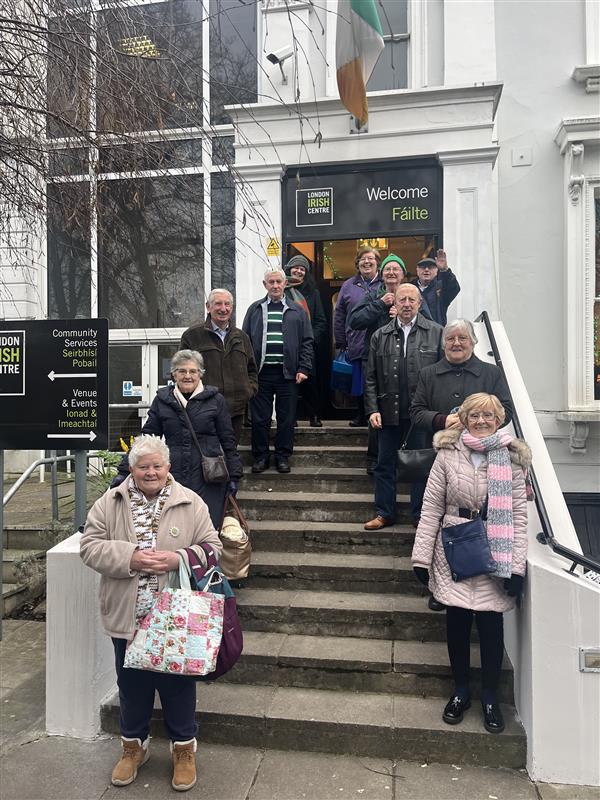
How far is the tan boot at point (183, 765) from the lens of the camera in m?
2.91

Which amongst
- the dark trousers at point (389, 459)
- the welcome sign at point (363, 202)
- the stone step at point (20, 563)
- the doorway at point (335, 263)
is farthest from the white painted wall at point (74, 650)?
the welcome sign at point (363, 202)

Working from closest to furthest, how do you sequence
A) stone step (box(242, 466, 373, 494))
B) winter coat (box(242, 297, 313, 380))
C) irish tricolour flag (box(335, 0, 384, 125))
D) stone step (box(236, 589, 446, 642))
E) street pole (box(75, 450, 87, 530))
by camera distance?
stone step (box(236, 589, 446, 642)), street pole (box(75, 450, 87, 530)), stone step (box(242, 466, 373, 494)), winter coat (box(242, 297, 313, 380)), irish tricolour flag (box(335, 0, 384, 125))

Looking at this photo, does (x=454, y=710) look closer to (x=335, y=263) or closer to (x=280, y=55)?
(x=335, y=263)

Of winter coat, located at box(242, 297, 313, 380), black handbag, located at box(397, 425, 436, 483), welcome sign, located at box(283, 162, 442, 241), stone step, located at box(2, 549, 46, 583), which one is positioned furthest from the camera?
welcome sign, located at box(283, 162, 442, 241)

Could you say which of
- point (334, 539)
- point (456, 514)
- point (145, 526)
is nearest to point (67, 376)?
point (145, 526)

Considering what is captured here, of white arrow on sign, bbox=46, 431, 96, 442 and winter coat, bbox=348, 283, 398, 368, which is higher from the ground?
winter coat, bbox=348, 283, 398, 368

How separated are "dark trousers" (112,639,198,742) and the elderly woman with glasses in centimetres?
112

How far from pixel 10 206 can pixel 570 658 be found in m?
5.20

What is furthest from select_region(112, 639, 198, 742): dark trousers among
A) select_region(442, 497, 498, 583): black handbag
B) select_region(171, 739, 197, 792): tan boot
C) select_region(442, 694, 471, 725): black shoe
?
select_region(442, 497, 498, 583): black handbag

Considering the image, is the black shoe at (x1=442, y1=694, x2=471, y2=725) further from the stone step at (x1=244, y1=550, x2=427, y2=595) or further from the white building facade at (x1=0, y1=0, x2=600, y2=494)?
the white building facade at (x1=0, y1=0, x2=600, y2=494)

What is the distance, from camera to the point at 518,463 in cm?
310

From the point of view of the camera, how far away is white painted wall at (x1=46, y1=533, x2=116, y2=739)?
3.49 metres

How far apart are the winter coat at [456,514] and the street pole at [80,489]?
2.41 meters

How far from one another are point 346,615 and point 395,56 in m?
7.37
